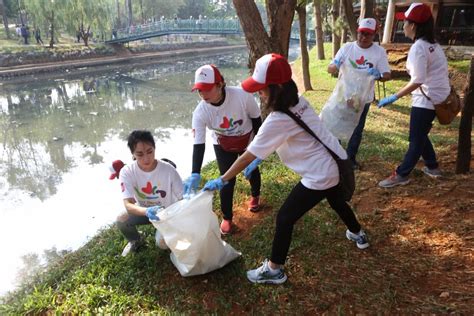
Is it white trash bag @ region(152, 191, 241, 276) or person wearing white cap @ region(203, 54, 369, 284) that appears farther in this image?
white trash bag @ region(152, 191, 241, 276)

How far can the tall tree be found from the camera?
13.4 ft

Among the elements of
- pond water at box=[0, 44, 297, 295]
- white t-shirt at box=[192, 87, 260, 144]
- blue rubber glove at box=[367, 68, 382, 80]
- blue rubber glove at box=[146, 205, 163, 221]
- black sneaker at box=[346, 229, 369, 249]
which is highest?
blue rubber glove at box=[367, 68, 382, 80]

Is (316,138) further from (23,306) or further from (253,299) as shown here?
(23,306)

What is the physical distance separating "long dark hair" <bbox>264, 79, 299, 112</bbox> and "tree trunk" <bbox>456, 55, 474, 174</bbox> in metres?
1.92

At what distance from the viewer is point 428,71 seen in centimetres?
271

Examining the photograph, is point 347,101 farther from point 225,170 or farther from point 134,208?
point 134,208

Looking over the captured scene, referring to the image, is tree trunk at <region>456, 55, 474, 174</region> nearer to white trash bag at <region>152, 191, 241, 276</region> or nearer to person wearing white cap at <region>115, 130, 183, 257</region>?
white trash bag at <region>152, 191, 241, 276</region>

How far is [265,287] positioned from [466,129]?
7.17 feet

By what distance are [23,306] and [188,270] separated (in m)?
1.30

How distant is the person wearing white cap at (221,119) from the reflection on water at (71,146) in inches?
112

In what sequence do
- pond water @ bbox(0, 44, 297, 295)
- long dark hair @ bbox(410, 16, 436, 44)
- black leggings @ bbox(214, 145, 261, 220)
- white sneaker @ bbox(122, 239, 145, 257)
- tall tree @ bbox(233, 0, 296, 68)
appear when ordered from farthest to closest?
pond water @ bbox(0, 44, 297, 295)
tall tree @ bbox(233, 0, 296, 68)
white sneaker @ bbox(122, 239, 145, 257)
black leggings @ bbox(214, 145, 261, 220)
long dark hair @ bbox(410, 16, 436, 44)

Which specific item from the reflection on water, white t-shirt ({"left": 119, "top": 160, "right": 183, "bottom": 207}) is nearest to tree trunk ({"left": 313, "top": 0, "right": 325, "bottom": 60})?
the reflection on water

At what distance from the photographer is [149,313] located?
2150 mm

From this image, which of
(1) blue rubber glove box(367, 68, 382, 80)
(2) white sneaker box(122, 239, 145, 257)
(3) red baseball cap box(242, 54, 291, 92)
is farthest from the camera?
(1) blue rubber glove box(367, 68, 382, 80)
